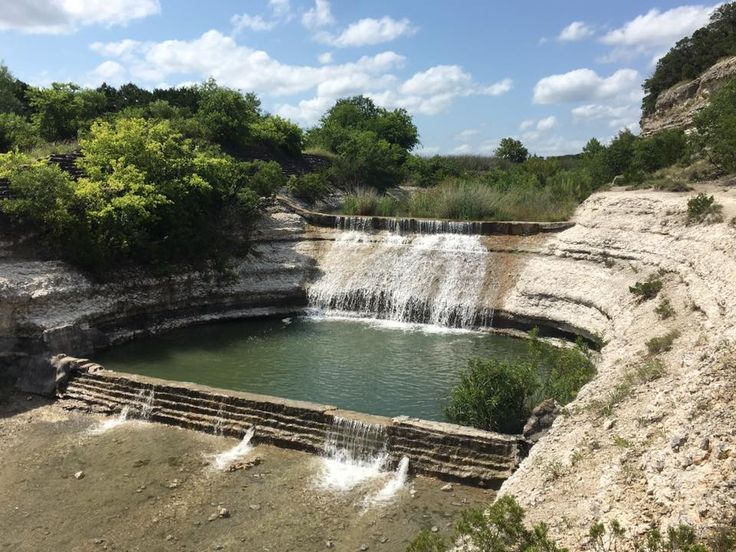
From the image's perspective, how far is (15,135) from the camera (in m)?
27.2

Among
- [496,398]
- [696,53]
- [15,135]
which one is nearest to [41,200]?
[15,135]

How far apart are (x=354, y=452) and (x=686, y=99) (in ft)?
110

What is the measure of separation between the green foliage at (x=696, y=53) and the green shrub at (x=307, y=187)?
81.3 ft

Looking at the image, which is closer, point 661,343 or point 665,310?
point 661,343

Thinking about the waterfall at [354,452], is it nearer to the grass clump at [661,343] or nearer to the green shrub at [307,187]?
the grass clump at [661,343]

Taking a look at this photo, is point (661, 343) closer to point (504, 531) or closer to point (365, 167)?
point (504, 531)

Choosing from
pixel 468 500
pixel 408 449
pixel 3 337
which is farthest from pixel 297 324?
pixel 468 500

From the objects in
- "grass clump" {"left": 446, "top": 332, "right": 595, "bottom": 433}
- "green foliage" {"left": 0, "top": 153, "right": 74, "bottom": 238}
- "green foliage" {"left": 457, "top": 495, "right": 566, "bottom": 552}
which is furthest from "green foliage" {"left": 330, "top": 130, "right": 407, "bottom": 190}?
"green foliage" {"left": 457, "top": 495, "right": 566, "bottom": 552}

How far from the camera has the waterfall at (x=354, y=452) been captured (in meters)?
9.95

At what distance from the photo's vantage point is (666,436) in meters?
6.88

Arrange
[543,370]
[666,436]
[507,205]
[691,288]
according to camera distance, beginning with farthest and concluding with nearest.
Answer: [507,205] < [543,370] < [691,288] < [666,436]

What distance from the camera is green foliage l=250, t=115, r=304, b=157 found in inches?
1351

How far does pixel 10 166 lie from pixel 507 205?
1828 centimetres

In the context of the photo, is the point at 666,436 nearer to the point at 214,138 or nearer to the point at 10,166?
the point at 10,166
